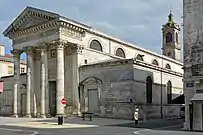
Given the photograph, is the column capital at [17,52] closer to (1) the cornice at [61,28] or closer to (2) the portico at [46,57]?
(2) the portico at [46,57]

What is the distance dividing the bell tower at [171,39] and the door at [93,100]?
40643mm

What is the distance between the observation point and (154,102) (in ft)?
127

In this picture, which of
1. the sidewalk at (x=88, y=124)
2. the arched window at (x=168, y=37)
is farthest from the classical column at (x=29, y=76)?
the arched window at (x=168, y=37)

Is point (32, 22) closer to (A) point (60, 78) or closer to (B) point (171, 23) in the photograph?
(A) point (60, 78)

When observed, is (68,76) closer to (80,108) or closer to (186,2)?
(80,108)

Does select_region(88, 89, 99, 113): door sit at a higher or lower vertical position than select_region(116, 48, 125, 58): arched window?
lower

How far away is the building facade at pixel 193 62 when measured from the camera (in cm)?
2169

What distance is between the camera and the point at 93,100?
38562mm

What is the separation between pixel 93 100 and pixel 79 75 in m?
3.79

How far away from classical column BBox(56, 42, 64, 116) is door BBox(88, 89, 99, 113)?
334cm

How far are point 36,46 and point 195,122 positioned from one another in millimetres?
25396

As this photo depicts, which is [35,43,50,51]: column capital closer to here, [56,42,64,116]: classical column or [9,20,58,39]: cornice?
[9,20,58,39]: cornice

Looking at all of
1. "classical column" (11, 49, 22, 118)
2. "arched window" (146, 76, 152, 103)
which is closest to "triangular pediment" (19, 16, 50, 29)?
"classical column" (11, 49, 22, 118)

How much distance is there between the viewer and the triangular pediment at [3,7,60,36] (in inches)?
1570
